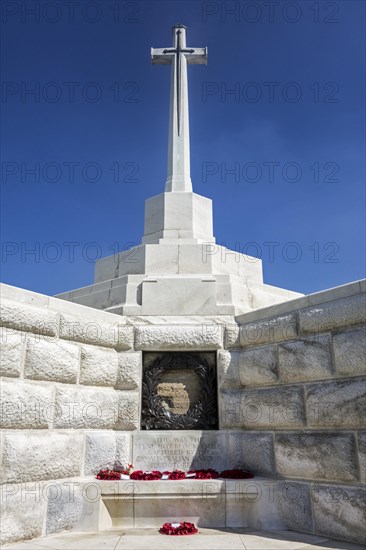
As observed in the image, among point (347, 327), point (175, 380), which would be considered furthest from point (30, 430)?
point (347, 327)

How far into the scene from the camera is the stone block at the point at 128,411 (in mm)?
7613

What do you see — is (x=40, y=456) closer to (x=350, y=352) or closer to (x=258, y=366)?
(x=258, y=366)

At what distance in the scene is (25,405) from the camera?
6.18 m

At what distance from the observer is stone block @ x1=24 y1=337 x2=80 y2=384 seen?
252 inches

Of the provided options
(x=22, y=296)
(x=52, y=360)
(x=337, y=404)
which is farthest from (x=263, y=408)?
(x=22, y=296)

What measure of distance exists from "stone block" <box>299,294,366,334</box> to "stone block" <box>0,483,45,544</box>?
4.35 meters

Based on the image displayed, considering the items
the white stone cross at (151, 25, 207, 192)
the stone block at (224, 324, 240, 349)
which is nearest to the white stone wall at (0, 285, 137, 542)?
the stone block at (224, 324, 240, 349)

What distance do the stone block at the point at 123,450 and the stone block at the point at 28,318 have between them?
2.07 metres

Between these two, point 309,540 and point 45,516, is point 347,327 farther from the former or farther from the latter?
point 45,516

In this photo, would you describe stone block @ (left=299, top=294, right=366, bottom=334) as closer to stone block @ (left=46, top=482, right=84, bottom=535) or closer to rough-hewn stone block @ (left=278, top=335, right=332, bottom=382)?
rough-hewn stone block @ (left=278, top=335, right=332, bottom=382)

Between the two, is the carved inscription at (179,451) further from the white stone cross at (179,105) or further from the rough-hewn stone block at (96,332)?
the white stone cross at (179,105)

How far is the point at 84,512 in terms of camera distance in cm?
650

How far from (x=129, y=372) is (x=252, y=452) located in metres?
2.36

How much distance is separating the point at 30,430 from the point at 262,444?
11.4 feet
